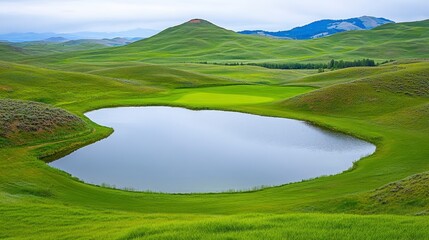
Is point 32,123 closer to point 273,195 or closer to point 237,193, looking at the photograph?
point 237,193

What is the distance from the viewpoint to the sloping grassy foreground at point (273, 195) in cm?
1463

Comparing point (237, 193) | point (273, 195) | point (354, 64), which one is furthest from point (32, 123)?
point (354, 64)

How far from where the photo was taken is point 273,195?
2864cm

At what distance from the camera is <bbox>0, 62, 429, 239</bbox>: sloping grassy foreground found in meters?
14.6

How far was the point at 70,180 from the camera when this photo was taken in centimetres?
3288

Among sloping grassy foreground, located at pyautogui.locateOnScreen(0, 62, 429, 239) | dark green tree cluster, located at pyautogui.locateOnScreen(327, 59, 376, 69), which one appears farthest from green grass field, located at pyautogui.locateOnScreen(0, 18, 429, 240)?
dark green tree cluster, located at pyautogui.locateOnScreen(327, 59, 376, 69)

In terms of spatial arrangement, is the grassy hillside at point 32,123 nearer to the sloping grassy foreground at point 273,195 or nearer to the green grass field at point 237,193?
the green grass field at point 237,193

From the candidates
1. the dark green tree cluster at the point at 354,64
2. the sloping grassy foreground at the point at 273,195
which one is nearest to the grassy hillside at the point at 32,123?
the sloping grassy foreground at the point at 273,195

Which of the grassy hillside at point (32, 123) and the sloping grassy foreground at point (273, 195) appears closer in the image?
the sloping grassy foreground at point (273, 195)

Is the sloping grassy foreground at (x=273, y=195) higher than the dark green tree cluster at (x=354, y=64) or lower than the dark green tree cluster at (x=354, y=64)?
lower

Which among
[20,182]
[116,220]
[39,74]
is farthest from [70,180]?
[39,74]

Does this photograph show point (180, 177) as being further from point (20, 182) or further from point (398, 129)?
point (398, 129)

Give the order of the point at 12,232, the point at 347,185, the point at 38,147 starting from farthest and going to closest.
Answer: the point at 38,147, the point at 347,185, the point at 12,232

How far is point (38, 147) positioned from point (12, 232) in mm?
25111
